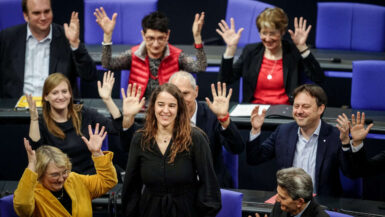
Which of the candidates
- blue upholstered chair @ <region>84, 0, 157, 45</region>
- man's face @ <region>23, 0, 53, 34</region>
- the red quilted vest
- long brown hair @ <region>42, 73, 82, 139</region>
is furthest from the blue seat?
long brown hair @ <region>42, 73, 82, 139</region>

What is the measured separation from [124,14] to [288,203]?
3.05 metres

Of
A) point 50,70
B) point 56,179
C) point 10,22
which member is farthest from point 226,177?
point 10,22

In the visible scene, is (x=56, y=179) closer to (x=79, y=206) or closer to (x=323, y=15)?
(x=79, y=206)

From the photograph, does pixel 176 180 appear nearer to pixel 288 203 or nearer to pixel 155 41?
pixel 288 203

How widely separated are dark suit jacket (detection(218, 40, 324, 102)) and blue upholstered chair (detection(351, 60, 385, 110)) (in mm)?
250

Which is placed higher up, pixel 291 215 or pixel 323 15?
pixel 323 15

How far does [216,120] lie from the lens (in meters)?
4.20

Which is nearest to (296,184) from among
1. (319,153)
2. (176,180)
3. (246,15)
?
(176,180)

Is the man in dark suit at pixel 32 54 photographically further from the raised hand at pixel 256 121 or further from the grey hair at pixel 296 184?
the grey hair at pixel 296 184

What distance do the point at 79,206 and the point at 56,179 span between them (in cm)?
21

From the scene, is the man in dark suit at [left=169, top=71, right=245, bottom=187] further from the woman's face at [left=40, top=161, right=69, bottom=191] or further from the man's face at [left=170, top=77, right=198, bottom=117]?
the woman's face at [left=40, top=161, right=69, bottom=191]

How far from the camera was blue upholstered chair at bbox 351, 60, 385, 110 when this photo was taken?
15.2 feet

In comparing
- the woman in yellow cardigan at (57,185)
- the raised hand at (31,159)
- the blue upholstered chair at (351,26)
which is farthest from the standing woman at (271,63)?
the raised hand at (31,159)

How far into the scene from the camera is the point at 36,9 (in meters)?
4.88
